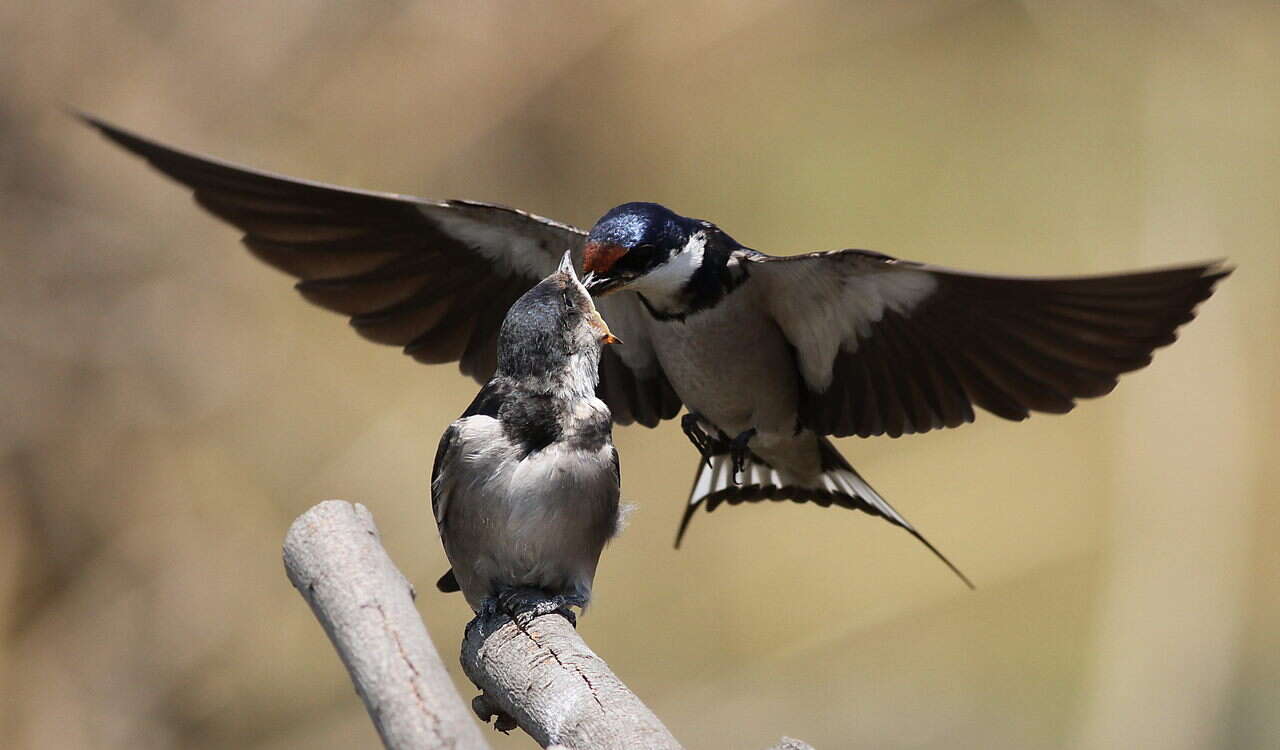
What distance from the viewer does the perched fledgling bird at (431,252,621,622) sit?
2051mm

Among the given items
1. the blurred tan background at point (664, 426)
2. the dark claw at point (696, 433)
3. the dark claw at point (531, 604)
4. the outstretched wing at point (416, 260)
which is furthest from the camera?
the blurred tan background at point (664, 426)

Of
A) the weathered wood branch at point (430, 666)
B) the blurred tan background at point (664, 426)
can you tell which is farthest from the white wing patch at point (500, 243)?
the blurred tan background at point (664, 426)

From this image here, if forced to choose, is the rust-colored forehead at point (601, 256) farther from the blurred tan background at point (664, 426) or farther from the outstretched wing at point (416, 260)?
the blurred tan background at point (664, 426)

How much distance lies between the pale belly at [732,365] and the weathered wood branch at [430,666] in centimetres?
100

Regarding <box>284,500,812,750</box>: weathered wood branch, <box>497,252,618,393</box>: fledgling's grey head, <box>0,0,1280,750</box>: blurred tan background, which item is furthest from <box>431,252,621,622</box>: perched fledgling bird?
<box>0,0,1280,750</box>: blurred tan background

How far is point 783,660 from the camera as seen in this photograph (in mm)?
4957

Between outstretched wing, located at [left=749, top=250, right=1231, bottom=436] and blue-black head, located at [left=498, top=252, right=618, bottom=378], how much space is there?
2.15 feet

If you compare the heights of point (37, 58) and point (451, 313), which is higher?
point (37, 58)

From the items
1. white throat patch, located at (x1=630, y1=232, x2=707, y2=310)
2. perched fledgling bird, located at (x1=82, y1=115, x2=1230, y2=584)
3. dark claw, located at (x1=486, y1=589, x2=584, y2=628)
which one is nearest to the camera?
dark claw, located at (x1=486, y1=589, x2=584, y2=628)

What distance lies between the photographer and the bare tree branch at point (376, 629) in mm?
1523

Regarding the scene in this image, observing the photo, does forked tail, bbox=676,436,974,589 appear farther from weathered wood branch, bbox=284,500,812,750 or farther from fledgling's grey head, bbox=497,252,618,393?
weathered wood branch, bbox=284,500,812,750

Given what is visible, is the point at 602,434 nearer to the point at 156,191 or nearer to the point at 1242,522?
the point at 156,191

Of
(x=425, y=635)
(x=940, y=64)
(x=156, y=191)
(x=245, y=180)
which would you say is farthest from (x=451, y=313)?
(x=940, y=64)

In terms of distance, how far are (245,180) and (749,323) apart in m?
1.05
